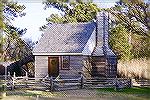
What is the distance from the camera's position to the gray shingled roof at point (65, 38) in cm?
3525

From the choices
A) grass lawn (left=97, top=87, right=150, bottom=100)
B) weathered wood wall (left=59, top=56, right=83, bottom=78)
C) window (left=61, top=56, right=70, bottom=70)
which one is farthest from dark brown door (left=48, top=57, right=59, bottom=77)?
grass lawn (left=97, top=87, right=150, bottom=100)

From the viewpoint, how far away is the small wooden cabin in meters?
34.9

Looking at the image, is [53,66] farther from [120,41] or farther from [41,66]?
[120,41]

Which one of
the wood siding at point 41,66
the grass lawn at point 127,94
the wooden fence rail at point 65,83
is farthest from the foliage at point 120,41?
the grass lawn at point 127,94

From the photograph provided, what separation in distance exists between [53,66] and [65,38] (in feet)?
9.25

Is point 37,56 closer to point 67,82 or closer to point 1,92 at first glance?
point 67,82

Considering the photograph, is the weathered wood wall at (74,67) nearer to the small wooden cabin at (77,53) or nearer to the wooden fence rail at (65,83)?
the small wooden cabin at (77,53)

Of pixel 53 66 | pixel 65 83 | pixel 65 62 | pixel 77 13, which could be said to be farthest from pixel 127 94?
pixel 77 13

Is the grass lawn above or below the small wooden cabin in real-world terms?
below

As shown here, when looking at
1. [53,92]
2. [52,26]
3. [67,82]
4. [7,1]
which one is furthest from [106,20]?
[7,1]

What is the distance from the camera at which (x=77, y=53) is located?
34469 mm

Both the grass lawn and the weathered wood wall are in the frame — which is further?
the weathered wood wall

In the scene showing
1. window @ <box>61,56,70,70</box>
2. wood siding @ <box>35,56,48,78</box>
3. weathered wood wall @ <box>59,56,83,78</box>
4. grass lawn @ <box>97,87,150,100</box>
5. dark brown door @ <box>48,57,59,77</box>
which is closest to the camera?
grass lawn @ <box>97,87,150,100</box>

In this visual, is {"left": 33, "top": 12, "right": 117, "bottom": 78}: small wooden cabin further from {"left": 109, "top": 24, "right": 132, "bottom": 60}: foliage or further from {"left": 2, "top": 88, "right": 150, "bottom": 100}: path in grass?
{"left": 109, "top": 24, "right": 132, "bottom": 60}: foliage
